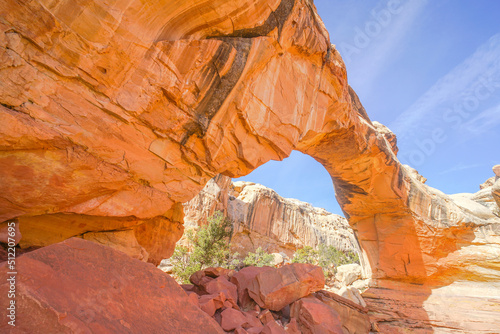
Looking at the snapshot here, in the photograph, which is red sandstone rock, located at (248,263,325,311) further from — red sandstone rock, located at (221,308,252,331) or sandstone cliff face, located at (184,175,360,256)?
sandstone cliff face, located at (184,175,360,256)

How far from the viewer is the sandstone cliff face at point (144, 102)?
12.4 ft

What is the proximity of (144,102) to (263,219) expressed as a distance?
31796 millimetres

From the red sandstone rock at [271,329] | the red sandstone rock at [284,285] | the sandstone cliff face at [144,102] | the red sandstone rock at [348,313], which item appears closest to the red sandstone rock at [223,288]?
the red sandstone rock at [284,285]

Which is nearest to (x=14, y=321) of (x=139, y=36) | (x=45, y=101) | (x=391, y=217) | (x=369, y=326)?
(x=45, y=101)

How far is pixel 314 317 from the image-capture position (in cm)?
588

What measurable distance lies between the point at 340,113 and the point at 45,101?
333 inches

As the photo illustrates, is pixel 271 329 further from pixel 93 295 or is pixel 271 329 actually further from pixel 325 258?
pixel 325 258

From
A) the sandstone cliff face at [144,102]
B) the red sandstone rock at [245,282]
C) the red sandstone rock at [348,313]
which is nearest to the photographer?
the sandstone cliff face at [144,102]

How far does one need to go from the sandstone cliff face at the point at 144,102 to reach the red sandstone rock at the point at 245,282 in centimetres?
257

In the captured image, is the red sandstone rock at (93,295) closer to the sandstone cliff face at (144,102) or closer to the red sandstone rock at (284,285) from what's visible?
the sandstone cliff face at (144,102)

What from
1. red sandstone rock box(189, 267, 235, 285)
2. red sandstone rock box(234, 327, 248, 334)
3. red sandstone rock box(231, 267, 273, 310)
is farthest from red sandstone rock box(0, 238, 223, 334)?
red sandstone rock box(189, 267, 235, 285)

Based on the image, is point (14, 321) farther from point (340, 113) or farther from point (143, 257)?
point (340, 113)

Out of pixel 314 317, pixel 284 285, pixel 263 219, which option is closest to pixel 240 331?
pixel 284 285

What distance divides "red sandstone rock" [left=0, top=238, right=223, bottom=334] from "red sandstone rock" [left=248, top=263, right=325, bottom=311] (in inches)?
93.1
